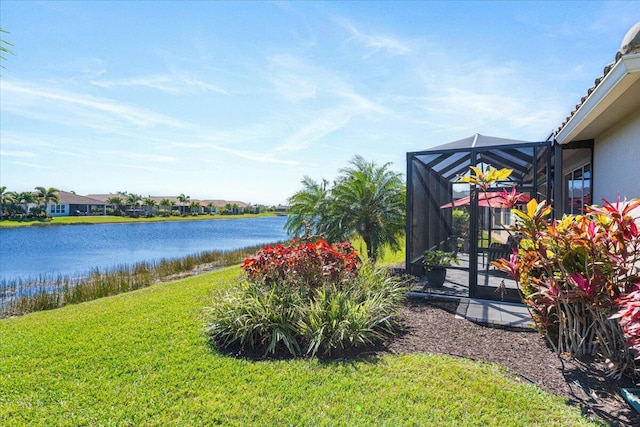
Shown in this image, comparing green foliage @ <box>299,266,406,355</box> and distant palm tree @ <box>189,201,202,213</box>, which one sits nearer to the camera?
green foliage @ <box>299,266,406,355</box>

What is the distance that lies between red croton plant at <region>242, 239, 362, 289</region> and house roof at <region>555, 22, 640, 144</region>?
4088 mm

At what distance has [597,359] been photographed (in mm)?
3938

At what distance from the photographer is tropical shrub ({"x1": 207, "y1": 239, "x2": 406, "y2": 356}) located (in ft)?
14.9

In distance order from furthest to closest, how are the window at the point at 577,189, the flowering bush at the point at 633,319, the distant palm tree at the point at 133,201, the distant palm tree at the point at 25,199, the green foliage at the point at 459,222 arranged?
the distant palm tree at the point at 133,201 → the distant palm tree at the point at 25,199 → the green foliage at the point at 459,222 → the window at the point at 577,189 → the flowering bush at the point at 633,319

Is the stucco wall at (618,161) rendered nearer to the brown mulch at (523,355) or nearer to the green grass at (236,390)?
the brown mulch at (523,355)

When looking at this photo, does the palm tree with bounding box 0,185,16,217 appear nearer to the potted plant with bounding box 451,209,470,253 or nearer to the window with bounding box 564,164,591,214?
the potted plant with bounding box 451,209,470,253

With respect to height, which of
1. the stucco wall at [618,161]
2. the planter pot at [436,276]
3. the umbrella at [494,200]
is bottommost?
the planter pot at [436,276]

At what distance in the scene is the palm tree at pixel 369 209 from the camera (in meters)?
9.19

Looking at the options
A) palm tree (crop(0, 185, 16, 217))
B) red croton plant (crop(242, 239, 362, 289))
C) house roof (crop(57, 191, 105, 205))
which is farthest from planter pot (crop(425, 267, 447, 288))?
house roof (crop(57, 191, 105, 205))

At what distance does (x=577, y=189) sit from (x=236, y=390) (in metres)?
8.35

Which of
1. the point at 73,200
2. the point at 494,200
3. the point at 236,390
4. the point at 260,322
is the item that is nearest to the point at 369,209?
the point at 494,200

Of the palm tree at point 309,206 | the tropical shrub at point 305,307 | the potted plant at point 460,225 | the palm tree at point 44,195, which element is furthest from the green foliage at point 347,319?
the palm tree at point 44,195

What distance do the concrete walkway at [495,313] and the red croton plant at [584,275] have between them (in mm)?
889

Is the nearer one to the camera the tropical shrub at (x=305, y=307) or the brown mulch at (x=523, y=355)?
the brown mulch at (x=523, y=355)
